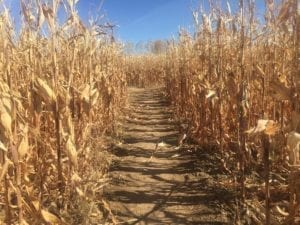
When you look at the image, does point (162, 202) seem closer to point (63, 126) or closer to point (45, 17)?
point (63, 126)

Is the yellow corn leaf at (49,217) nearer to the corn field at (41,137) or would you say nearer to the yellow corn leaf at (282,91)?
the corn field at (41,137)

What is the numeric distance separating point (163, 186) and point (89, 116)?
46.4 inches

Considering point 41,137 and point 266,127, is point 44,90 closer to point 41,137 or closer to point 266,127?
point 41,137

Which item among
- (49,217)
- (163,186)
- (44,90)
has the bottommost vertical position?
(163,186)

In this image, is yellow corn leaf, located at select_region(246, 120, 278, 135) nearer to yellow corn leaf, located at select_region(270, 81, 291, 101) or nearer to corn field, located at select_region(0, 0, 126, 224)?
yellow corn leaf, located at select_region(270, 81, 291, 101)

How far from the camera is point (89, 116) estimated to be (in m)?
4.31

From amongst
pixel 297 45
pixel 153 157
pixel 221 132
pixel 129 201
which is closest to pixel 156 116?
pixel 153 157

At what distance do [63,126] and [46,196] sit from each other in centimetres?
67

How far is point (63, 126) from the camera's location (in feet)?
12.9

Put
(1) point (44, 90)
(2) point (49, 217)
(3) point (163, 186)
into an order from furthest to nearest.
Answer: (3) point (163, 186), (1) point (44, 90), (2) point (49, 217)

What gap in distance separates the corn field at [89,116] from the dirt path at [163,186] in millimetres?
203

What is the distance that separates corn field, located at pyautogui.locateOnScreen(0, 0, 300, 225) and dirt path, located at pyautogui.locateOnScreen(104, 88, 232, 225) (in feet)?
0.66

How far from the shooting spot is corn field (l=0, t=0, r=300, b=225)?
8.71 ft

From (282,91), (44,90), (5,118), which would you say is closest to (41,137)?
(44,90)
